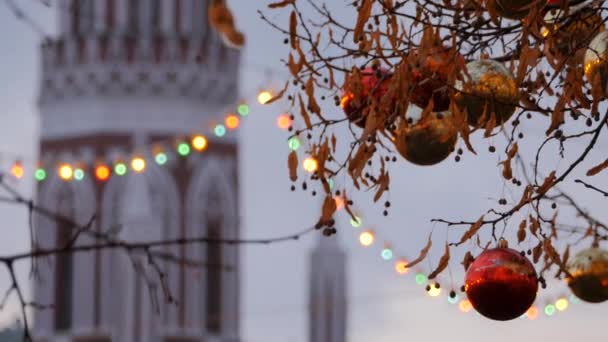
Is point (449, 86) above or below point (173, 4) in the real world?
below

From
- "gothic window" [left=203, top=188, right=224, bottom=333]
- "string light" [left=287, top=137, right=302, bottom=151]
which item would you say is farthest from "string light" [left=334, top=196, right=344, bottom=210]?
"gothic window" [left=203, top=188, right=224, bottom=333]

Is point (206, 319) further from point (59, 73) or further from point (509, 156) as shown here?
point (509, 156)

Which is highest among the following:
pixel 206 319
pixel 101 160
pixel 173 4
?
pixel 173 4

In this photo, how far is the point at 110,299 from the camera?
3484 centimetres

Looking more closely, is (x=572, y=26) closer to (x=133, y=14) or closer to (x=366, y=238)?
(x=366, y=238)

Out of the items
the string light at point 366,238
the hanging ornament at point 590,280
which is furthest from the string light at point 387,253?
the hanging ornament at point 590,280

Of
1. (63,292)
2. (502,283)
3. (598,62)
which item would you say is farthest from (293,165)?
(63,292)

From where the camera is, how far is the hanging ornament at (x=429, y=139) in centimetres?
715

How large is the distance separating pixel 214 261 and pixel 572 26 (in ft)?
90.2

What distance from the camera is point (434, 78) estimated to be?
6887 millimetres

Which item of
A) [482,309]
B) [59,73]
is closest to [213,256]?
[59,73]

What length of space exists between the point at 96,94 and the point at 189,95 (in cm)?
134

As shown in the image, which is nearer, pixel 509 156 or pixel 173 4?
pixel 509 156

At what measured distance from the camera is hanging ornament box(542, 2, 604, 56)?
6.97 m
